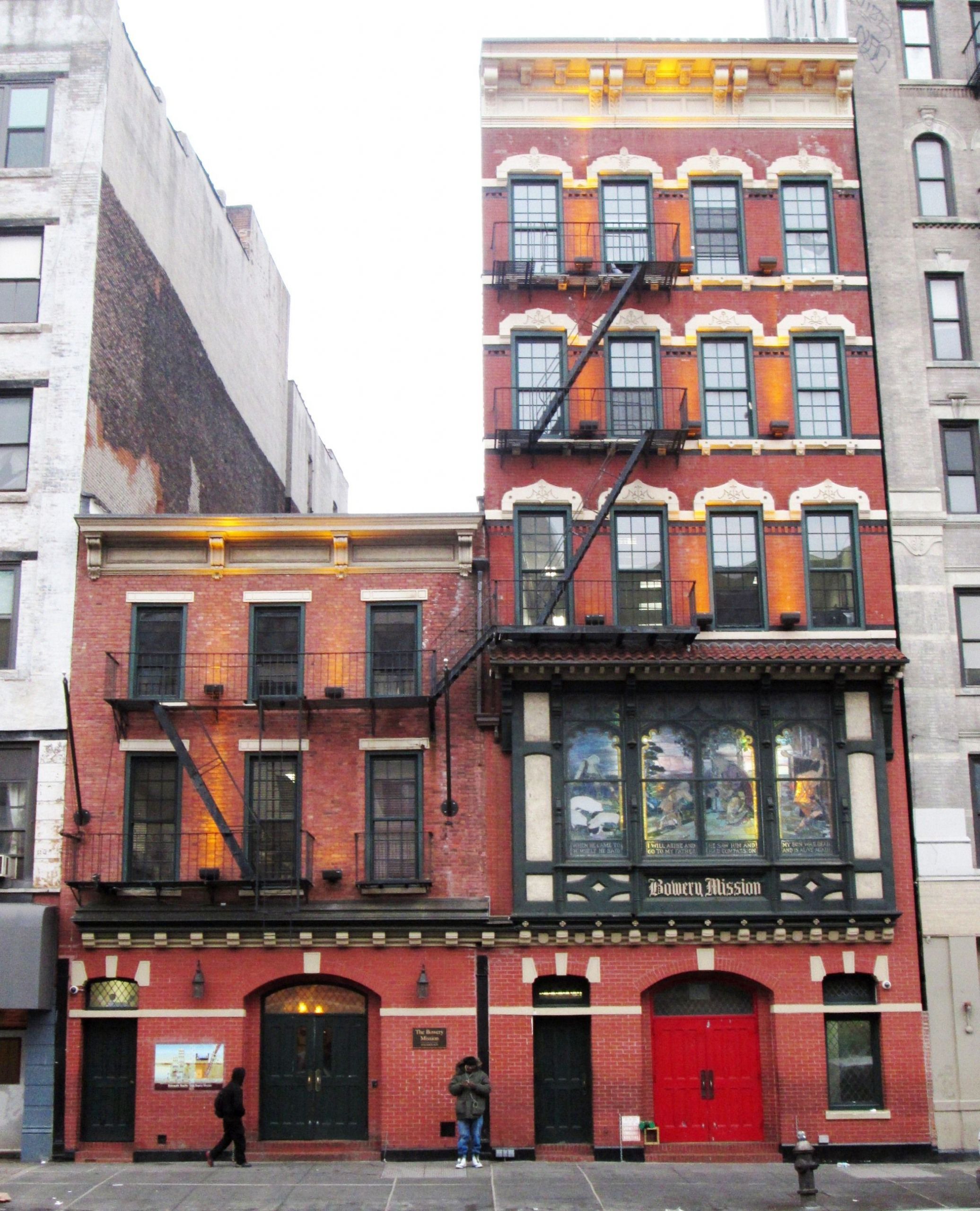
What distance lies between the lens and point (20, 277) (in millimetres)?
26969

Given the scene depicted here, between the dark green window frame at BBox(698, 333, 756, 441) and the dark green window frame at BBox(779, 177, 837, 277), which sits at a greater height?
the dark green window frame at BBox(779, 177, 837, 277)

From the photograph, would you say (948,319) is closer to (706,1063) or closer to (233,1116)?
(706,1063)

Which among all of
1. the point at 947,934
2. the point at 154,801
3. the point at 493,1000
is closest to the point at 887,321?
the point at 947,934

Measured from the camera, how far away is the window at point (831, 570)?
1009 inches

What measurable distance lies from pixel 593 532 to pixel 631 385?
3870 mm

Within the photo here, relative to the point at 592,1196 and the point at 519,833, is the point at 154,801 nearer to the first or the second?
the point at 519,833

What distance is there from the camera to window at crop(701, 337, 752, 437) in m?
26.5

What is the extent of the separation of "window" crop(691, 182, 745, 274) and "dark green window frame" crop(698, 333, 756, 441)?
4.81ft

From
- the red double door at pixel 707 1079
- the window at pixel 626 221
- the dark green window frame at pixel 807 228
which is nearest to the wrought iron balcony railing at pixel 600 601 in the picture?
the window at pixel 626 221

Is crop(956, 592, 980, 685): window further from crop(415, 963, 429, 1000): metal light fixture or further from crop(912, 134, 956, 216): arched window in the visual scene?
crop(415, 963, 429, 1000): metal light fixture

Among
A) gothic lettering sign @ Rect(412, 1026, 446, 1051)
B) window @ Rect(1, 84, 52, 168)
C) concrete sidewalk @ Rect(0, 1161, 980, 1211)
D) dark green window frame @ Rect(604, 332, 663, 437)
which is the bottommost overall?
concrete sidewalk @ Rect(0, 1161, 980, 1211)

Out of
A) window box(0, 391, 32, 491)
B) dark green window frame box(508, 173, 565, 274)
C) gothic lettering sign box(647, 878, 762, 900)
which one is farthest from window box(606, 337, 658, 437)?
window box(0, 391, 32, 491)

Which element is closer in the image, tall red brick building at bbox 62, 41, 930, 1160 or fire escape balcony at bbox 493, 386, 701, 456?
tall red brick building at bbox 62, 41, 930, 1160

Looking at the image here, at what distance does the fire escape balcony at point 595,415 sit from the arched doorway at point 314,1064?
36.0 feet
